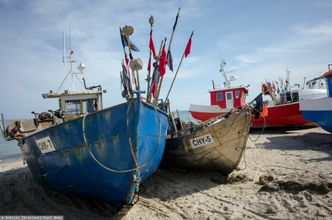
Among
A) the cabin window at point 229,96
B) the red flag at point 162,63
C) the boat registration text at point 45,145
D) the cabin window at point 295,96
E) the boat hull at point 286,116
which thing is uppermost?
the red flag at point 162,63

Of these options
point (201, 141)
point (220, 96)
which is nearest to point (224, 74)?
point (220, 96)

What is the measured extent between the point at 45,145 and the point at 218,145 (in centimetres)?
409

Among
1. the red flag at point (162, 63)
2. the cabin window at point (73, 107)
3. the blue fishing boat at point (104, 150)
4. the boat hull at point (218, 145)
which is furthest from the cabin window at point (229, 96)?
the blue fishing boat at point (104, 150)

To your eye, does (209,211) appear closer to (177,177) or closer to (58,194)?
(177,177)

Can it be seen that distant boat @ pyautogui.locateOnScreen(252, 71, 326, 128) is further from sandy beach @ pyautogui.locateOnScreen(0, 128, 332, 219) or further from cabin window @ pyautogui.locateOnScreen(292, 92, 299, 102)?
sandy beach @ pyautogui.locateOnScreen(0, 128, 332, 219)

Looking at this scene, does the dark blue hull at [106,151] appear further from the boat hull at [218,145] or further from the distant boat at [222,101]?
the distant boat at [222,101]

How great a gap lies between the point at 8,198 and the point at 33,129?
185 centimetres

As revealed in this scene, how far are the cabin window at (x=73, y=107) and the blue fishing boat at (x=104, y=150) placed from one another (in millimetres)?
1793

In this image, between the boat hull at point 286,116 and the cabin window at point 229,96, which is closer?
the boat hull at point 286,116

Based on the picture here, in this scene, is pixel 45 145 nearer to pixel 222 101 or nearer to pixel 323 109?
pixel 323 109

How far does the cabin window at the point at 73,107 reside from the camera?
7469 mm

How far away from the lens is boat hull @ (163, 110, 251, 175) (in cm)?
639

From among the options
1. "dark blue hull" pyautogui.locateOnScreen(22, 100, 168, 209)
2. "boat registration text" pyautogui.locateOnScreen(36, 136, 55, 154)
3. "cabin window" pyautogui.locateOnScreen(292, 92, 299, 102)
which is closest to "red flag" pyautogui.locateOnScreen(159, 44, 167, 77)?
"dark blue hull" pyautogui.locateOnScreen(22, 100, 168, 209)

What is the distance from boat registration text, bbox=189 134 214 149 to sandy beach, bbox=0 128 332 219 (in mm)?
957
